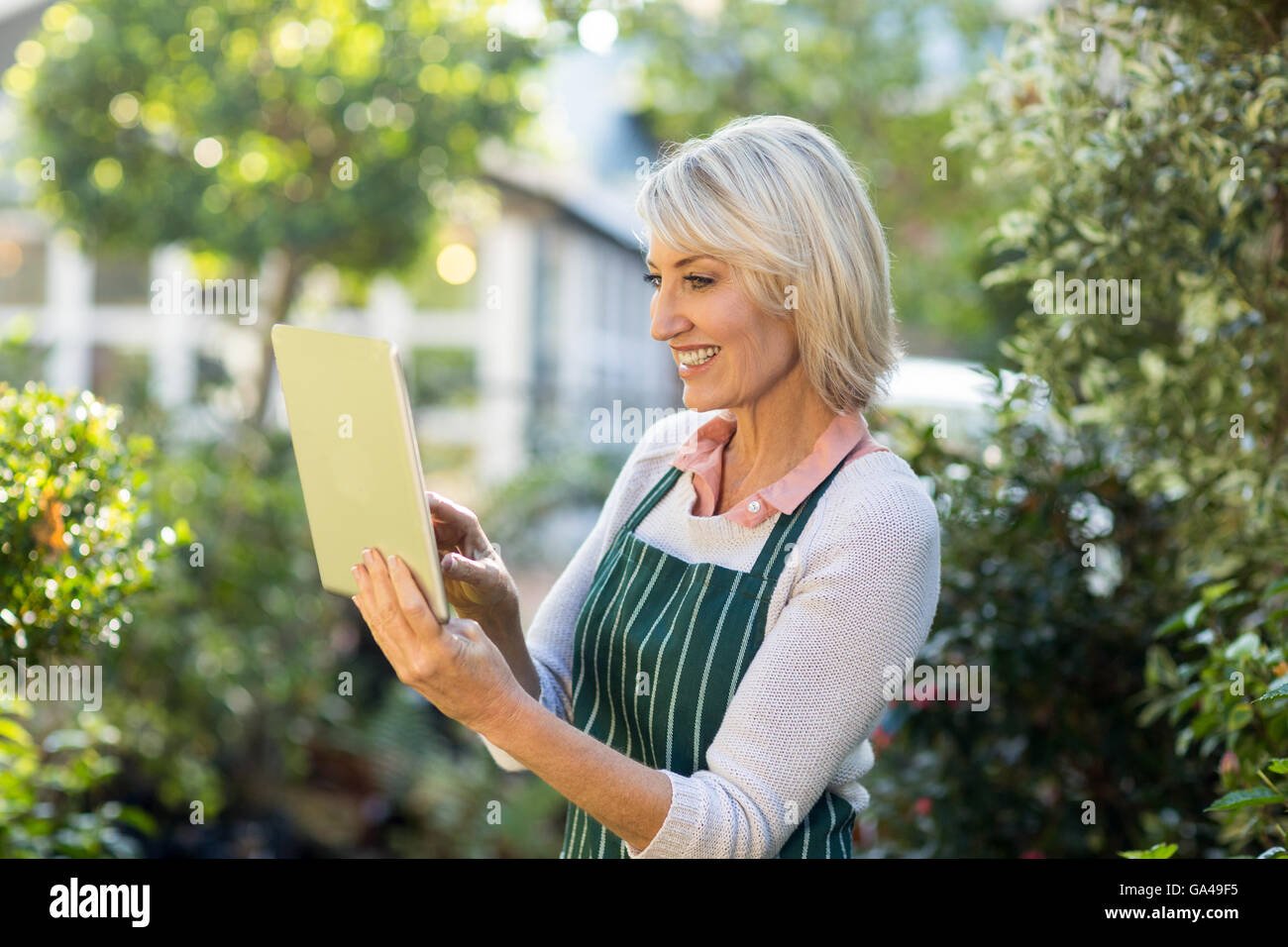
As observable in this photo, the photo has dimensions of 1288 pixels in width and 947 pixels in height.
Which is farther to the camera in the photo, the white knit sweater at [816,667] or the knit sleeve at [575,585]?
the knit sleeve at [575,585]

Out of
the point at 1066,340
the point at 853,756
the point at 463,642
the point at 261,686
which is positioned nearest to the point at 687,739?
the point at 853,756

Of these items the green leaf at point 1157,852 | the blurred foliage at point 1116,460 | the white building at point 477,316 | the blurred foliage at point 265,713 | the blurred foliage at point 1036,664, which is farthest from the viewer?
the white building at point 477,316

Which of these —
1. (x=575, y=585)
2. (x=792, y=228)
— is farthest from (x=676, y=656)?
(x=792, y=228)

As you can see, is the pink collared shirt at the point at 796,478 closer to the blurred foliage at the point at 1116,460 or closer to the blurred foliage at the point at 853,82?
the blurred foliage at the point at 1116,460

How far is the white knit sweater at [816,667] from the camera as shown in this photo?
4.83 ft

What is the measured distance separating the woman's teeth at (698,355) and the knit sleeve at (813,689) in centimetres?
33

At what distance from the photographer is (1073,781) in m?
2.99

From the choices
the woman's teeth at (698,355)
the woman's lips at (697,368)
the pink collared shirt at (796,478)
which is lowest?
the pink collared shirt at (796,478)

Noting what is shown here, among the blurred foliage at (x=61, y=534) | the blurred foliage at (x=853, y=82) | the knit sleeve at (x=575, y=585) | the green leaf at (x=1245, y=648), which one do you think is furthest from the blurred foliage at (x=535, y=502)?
the green leaf at (x=1245, y=648)

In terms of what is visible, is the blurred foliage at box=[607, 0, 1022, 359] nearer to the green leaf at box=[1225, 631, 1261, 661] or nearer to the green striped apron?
the green leaf at box=[1225, 631, 1261, 661]

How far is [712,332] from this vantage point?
168 cm

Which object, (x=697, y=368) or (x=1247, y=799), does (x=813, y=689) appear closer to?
(x=697, y=368)
